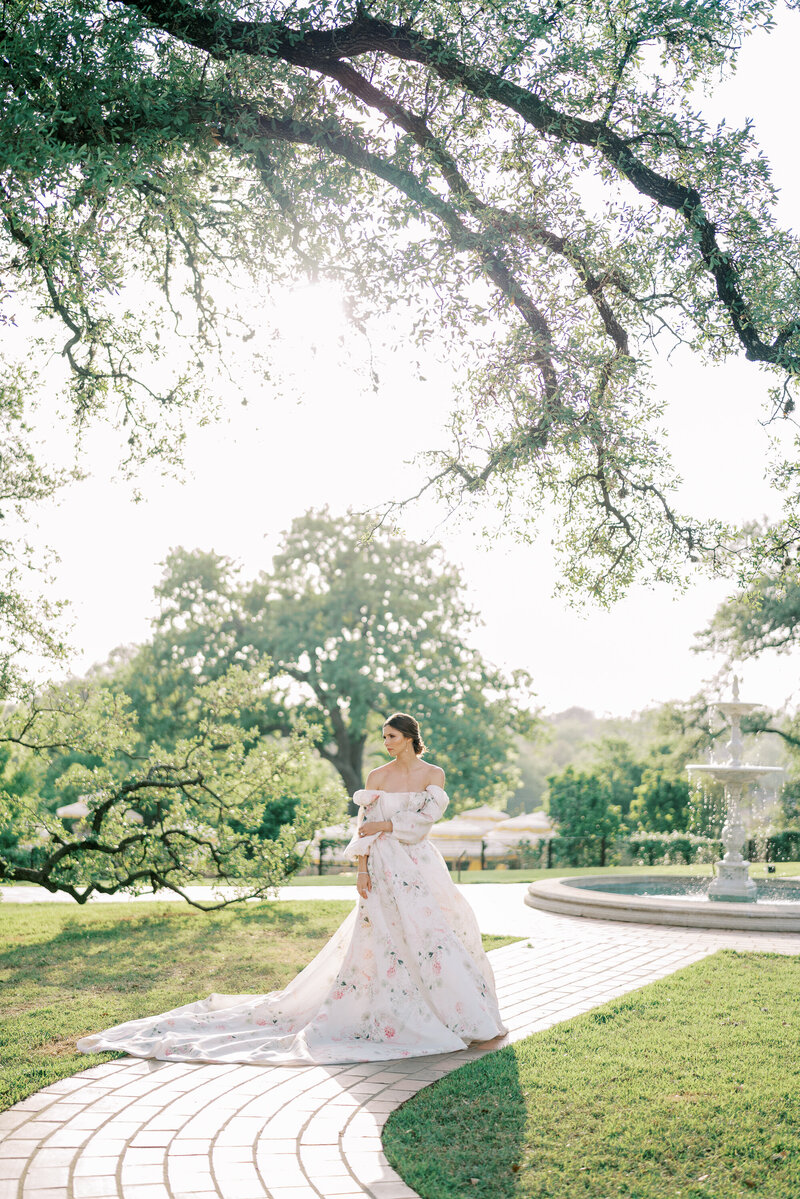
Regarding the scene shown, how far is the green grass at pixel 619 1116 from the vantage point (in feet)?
13.1

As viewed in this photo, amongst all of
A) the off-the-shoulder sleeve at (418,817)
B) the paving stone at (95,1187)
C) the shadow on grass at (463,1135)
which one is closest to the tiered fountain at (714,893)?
the off-the-shoulder sleeve at (418,817)

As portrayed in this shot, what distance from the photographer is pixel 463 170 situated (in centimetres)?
766

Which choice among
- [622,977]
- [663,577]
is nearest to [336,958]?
[622,977]

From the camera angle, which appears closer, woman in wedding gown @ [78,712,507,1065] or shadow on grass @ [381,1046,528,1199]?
shadow on grass @ [381,1046,528,1199]

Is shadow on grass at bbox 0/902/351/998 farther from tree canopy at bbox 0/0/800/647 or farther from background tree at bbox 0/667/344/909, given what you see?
tree canopy at bbox 0/0/800/647

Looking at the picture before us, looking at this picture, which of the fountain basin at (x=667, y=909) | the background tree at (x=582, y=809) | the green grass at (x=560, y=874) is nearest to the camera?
the fountain basin at (x=667, y=909)

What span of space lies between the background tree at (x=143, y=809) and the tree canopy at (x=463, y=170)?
17.8ft

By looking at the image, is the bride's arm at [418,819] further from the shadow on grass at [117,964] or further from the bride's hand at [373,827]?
the shadow on grass at [117,964]

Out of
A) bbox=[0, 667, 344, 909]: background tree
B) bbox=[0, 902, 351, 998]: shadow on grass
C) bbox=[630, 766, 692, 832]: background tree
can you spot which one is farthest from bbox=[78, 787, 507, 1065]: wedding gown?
bbox=[630, 766, 692, 832]: background tree

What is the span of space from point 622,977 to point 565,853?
17.7m

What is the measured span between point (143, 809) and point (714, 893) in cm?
841

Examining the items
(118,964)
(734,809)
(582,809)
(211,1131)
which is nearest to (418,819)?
(211,1131)

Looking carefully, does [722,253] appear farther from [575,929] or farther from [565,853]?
[565,853]

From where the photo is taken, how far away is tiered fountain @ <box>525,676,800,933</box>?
39.5ft
